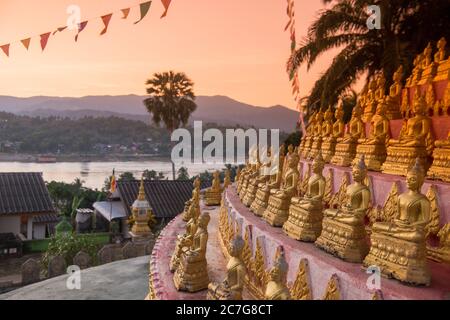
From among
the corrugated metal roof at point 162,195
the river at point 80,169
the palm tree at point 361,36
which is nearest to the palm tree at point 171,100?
the corrugated metal roof at point 162,195

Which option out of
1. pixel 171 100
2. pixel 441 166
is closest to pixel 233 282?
pixel 441 166

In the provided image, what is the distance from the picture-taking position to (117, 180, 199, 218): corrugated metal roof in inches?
811

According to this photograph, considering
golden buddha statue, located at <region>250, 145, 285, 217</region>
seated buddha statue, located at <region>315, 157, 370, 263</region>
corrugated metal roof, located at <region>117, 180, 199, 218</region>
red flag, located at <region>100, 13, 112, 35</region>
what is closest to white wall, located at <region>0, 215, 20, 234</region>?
corrugated metal roof, located at <region>117, 180, 199, 218</region>

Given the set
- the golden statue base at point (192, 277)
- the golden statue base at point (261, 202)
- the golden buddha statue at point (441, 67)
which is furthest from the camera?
the golden buddha statue at point (441, 67)

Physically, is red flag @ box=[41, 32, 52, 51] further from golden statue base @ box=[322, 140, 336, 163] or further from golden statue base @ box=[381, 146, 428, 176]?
golden statue base @ box=[381, 146, 428, 176]

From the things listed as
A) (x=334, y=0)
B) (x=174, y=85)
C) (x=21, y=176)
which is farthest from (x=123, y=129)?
(x=334, y=0)

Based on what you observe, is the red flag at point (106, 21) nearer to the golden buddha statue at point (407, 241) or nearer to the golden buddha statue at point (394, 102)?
the golden buddha statue at point (394, 102)

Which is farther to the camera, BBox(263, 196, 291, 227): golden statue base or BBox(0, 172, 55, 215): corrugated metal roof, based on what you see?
BBox(0, 172, 55, 215): corrugated metal roof

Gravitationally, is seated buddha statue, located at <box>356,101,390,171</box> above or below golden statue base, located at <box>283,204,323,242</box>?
above

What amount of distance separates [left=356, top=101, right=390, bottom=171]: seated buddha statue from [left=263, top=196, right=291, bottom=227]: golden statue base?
1.58 metres

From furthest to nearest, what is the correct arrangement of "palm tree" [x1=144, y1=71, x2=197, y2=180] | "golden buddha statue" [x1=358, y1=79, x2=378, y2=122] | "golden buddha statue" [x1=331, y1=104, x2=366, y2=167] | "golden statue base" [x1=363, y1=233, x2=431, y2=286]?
"palm tree" [x1=144, y1=71, x2=197, y2=180]
"golden buddha statue" [x1=358, y1=79, x2=378, y2=122]
"golden buddha statue" [x1=331, y1=104, x2=366, y2=167]
"golden statue base" [x1=363, y1=233, x2=431, y2=286]

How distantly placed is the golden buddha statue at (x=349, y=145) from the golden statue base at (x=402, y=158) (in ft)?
4.21

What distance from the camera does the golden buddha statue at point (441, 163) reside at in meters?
5.04
